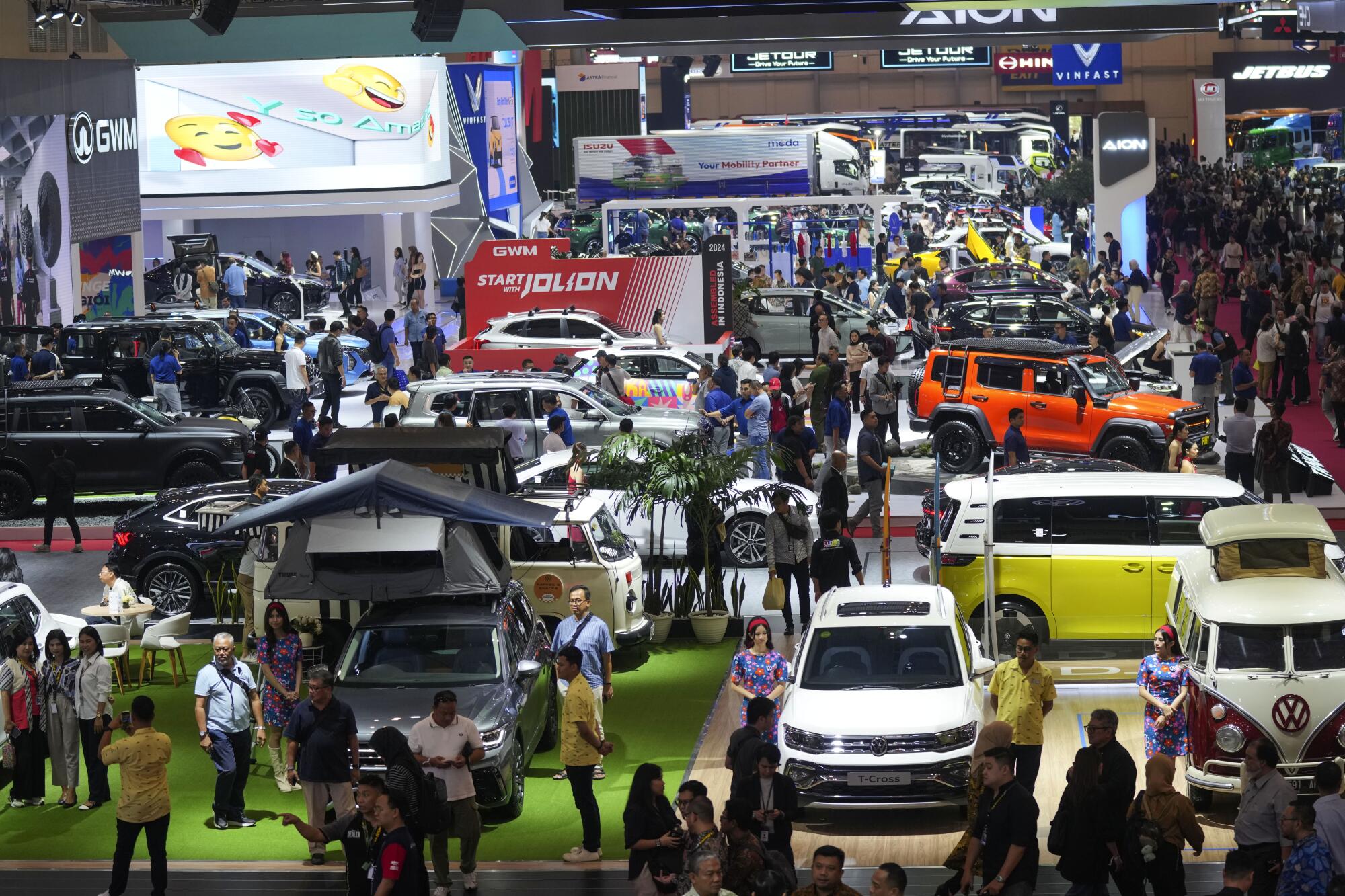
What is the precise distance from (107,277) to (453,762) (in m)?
24.9

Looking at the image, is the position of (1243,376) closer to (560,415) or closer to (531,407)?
(560,415)

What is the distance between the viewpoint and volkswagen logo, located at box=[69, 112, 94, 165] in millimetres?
29828

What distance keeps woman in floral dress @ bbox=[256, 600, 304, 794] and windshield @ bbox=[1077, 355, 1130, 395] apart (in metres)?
12.7

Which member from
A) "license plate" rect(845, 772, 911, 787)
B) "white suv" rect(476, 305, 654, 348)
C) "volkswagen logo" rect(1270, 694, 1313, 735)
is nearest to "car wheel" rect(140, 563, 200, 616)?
"license plate" rect(845, 772, 911, 787)

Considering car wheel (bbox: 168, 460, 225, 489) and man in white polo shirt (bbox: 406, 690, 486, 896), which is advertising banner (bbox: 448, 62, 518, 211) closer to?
car wheel (bbox: 168, 460, 225, 489)

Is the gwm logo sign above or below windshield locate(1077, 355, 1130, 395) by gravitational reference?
above

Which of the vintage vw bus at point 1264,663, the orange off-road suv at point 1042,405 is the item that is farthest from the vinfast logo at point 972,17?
the vintage vw bus at point 1264,663

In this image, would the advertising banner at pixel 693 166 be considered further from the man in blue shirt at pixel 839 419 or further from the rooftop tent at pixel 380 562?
the rooftop tent at pixel 380 562

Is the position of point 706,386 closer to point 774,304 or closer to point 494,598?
point 774,304

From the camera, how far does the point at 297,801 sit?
42.6ft

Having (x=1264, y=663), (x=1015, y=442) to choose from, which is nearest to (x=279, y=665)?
(x=1264, y=663)

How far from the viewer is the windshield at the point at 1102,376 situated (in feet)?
74.0

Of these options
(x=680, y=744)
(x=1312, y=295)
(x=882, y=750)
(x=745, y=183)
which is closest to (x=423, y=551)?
(x=680, y=744)

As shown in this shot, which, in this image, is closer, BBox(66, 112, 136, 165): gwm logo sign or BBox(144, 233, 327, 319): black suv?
BBox(66, 112, 136, 165): gwm logo sign
